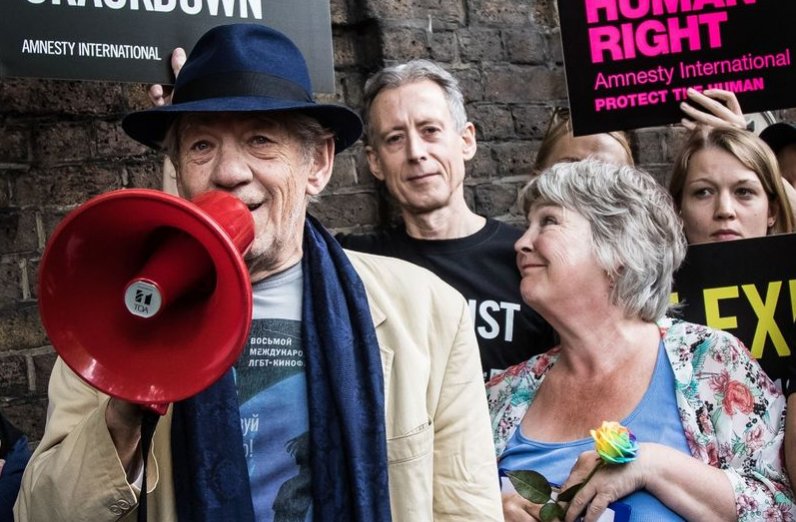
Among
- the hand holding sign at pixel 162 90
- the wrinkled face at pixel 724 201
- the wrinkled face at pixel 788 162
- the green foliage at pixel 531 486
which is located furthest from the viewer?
the wrinkled face at pixel 788 162

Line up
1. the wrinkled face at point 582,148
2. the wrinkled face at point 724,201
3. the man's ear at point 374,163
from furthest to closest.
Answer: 1. the wrinkled face at point 582,148
2. the man's ear at point 374,163
3. the wrinkled face at point 724,201

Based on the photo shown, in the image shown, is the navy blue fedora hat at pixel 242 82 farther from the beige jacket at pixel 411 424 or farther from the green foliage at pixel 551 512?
the green foliage at pixel 551 512

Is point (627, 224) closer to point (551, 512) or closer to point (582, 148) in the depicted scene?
point (551, 512)

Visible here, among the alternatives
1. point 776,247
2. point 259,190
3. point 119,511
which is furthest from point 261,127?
point 776,247

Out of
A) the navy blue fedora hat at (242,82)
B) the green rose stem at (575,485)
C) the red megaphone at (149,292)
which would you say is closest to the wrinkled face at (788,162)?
the green rose stem at (575,485)

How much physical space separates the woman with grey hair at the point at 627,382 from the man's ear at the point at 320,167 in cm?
78

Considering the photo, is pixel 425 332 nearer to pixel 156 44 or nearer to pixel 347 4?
pixel 156 44

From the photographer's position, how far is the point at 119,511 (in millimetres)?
1653

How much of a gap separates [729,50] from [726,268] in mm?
716

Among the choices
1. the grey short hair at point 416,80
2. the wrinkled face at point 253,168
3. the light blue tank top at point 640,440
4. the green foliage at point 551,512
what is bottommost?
the green foliage at point 551,512

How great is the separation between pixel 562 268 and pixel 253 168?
1022mm

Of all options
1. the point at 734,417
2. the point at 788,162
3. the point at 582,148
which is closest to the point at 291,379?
the point at 734,417

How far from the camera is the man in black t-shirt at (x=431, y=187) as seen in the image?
3.11 m

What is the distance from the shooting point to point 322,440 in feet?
6.06
